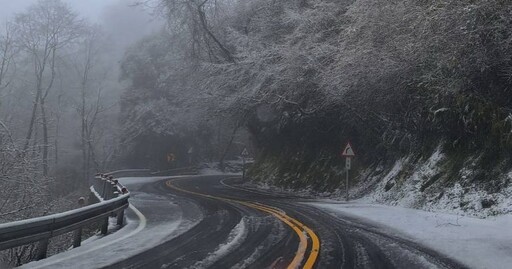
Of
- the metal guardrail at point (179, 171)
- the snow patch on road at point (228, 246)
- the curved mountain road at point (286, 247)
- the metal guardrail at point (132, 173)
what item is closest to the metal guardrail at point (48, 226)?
Result: the curved mountain road at point (286, 247)

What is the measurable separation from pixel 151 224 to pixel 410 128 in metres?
10.8

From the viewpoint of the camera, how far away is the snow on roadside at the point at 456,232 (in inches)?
310

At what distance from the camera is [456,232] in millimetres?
10148

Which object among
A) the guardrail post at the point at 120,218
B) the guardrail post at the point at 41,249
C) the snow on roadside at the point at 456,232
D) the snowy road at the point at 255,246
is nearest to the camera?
the snowy road at the point at 255,246

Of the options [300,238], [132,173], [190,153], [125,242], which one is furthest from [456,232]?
[190,153]

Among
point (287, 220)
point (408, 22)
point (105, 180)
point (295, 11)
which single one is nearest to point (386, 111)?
point (408, 22)

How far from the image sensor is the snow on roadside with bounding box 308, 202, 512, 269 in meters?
7.87

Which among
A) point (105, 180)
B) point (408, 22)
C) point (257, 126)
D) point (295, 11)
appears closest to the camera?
point (408, 22)

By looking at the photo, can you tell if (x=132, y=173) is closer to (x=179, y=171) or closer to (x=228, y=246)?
(x=179, y=171)

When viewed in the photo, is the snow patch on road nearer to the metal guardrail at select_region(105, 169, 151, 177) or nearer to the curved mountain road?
the curved mountain road

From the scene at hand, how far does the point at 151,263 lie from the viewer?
A: 23.5 ft

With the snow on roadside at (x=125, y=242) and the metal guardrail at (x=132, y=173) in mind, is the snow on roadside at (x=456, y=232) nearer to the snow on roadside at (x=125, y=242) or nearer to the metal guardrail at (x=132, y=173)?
the snow on roadside at (x=125, y=242)

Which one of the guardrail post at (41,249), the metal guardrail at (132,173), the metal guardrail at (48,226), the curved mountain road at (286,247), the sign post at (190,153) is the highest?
the sign post at (190,153)

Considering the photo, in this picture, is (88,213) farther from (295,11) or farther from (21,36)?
(21,36)
